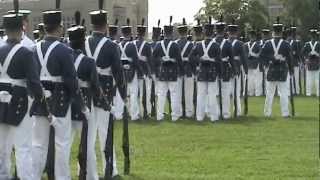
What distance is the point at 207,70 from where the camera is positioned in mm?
16109

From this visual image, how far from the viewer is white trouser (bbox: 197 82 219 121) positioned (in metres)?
16.4

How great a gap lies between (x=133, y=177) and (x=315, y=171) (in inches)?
98.8

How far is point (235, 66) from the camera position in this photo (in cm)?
1700

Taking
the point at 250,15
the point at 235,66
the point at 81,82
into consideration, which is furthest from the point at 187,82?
the point at 250,15

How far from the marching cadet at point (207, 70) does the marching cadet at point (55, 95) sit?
7861 millimetres

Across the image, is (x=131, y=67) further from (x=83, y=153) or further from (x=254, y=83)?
(x=254, y=83)

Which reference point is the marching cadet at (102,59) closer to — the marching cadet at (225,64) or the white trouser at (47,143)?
the white trouser at (47,143)

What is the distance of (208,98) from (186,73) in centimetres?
78

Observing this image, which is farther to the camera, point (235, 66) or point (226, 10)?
point (226, 10)

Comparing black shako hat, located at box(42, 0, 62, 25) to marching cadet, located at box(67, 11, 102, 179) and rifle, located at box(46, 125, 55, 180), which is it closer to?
marching cadet, located at box(67, 11, 102, 179)

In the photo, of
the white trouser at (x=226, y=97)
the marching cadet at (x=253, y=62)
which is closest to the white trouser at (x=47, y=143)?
the white trouser at (x=226, y=97)

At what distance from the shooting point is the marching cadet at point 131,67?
15.8 metres

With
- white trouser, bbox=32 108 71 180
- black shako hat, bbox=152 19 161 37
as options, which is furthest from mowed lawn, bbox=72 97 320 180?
black shako hat, bbox=152 19 161 37

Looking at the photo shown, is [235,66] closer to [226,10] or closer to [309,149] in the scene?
[309,149]
